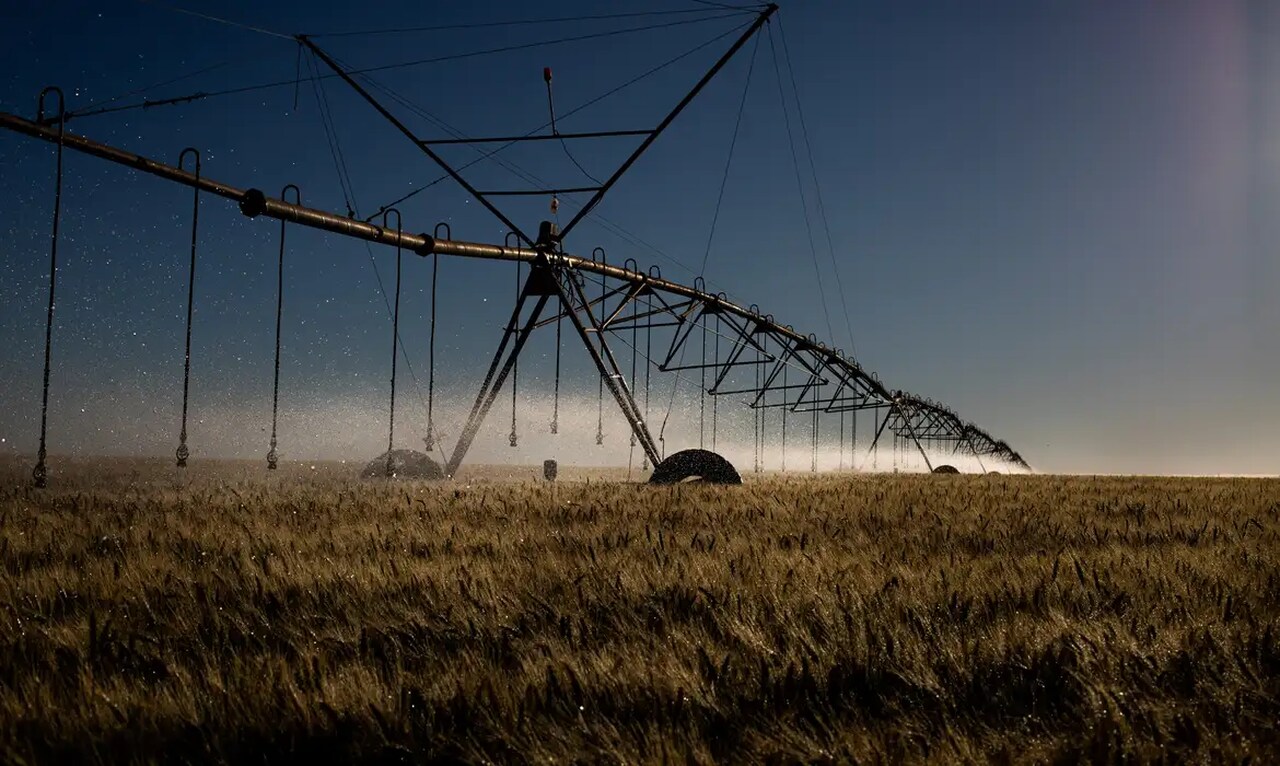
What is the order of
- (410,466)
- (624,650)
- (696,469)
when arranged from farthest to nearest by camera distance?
(410,466)
(696,469)
(624,650)

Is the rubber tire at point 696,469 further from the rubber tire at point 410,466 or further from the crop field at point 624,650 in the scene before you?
the crop field at point 624,650

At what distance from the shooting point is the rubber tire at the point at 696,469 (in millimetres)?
18703

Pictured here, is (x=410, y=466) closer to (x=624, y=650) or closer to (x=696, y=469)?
(x=696, y=469)

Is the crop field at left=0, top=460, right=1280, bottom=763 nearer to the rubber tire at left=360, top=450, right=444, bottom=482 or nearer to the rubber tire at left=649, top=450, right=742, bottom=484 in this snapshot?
the rubber tire at left=649, top=450, right=742, bottom=484

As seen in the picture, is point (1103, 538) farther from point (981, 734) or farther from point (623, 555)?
point (981, 734)

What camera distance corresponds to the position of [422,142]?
55.6ft

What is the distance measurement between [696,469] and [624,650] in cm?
1586

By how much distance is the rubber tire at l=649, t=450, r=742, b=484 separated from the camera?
1870cm

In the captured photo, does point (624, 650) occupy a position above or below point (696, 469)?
below

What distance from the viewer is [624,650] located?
10.9 feet

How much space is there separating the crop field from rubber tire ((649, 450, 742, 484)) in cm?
1153

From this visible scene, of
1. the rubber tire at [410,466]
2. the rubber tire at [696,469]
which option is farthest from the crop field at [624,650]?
the rubber tire at [410,466]

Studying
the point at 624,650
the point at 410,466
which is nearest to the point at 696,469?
the point at 410,466

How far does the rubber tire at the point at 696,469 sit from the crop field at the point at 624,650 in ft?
37.8
